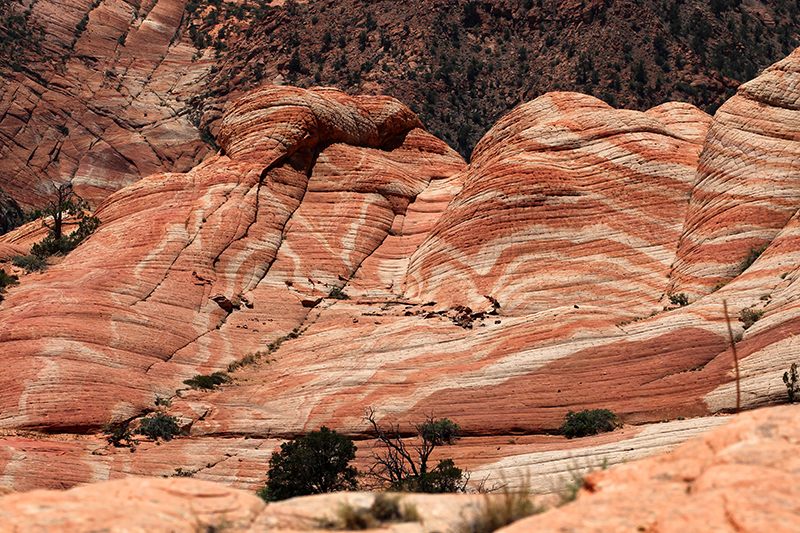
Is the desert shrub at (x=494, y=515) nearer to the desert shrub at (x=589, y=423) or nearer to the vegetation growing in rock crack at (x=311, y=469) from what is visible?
the vegetation growing in rock crack at (x=311, y=469)

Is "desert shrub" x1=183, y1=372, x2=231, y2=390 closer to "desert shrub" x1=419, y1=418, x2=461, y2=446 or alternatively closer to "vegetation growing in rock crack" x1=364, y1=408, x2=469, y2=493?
"vegetation growing in rock crack" x1=364, y1=408, x2=469, y2=493

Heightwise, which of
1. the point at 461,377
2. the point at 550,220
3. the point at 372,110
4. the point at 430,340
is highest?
the point at 372,110

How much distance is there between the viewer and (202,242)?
4278cm

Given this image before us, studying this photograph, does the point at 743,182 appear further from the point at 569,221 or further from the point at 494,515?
the point at 494,515

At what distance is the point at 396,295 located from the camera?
43.3 m

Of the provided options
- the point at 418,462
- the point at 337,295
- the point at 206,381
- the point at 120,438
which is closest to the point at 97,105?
the point at 337,295

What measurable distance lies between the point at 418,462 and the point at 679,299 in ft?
51.8

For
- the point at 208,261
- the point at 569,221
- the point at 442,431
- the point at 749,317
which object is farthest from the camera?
the point at 208,261

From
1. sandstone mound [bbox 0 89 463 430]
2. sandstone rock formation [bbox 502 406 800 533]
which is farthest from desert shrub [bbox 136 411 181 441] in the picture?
sandstone rock formation [bbox 502 406 800 533]

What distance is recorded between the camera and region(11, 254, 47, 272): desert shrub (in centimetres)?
3966

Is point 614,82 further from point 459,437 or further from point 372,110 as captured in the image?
point 459,437

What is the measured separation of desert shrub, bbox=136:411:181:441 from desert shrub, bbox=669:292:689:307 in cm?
2262

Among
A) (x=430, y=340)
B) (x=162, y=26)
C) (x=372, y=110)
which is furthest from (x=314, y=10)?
(x=430, y=340)

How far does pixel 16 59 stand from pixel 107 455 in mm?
106262
